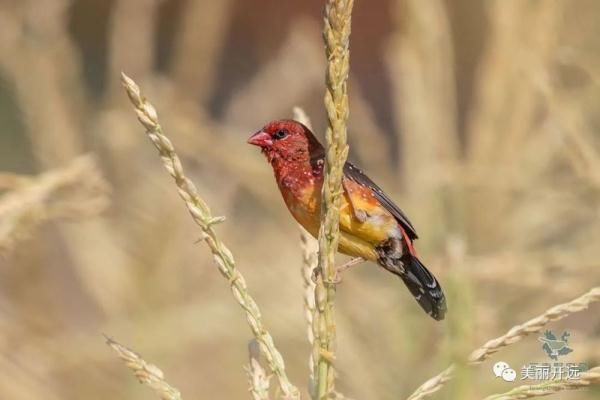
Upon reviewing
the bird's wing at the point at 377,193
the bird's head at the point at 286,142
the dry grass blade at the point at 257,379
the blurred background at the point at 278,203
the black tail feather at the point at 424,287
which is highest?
the blurred background at the point at 278,203

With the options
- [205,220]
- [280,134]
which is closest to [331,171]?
[205,220]

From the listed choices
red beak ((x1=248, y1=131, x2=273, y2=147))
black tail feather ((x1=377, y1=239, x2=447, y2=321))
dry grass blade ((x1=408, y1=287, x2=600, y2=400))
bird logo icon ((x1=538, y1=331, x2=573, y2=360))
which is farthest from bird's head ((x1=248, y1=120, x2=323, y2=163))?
dry grass blade ((x1=408, y1=287, x2=600, y2=400))

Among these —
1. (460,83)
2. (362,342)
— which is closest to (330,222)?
(362,342)

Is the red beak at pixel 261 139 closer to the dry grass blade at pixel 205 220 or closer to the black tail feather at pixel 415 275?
the black tail feather at pixel 415 275

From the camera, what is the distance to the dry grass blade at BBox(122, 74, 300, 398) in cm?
71

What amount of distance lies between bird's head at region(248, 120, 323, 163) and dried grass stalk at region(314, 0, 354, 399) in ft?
1.30

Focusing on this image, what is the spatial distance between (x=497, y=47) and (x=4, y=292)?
839 mm

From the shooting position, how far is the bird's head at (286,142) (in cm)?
117

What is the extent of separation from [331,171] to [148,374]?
0.19m

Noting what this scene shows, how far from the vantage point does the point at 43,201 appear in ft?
3.88

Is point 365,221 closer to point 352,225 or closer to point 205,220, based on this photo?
point 352,225

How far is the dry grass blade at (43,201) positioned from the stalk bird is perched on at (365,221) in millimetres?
236

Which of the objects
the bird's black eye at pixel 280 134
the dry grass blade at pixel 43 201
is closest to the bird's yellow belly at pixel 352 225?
the bird's black eye at pixel 280 134

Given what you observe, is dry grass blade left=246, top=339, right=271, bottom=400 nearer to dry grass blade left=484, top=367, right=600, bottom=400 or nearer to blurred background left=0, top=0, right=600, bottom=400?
dry grass blade left=484, top=367, right=600, bottom=400
